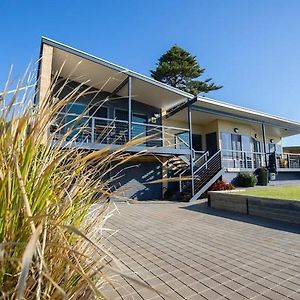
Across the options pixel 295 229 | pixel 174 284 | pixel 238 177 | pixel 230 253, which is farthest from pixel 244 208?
pixel 238 177

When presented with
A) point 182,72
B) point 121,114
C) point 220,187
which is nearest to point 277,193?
point 220,187

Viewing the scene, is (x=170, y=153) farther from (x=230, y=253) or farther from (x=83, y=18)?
(x=230, y=253)

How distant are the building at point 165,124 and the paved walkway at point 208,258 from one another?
10.2ft

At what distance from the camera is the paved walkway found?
315cm

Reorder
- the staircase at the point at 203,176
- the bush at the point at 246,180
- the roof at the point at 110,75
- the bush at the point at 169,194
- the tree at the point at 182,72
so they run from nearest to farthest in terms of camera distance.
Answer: the roof at the point at 110,75 → the staircase at the point at 203,176 → the bush at the point at 169,194 → the bush at the point at 246,180 → the tree at the point at 182,72

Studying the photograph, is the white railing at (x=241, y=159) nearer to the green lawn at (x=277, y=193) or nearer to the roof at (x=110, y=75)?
the roof at (x=110, y=75)

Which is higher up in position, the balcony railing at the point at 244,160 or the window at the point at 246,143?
the window at the point at 246,143

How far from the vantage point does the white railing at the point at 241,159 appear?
17.5 metres

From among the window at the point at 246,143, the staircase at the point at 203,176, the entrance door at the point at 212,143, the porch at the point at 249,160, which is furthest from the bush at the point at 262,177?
the staircase at the point at 203,176

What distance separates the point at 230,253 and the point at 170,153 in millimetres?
8695

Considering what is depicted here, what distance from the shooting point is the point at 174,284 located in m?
3.34

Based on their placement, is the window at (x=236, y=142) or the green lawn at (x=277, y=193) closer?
the green lawn at (x=277, y=193)

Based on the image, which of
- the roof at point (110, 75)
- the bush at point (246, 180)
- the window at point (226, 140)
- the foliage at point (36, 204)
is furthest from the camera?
the window at point (226, 140)

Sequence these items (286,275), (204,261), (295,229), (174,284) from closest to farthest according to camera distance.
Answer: (174,284) → (286,275) → (204,261) → (295,229)
